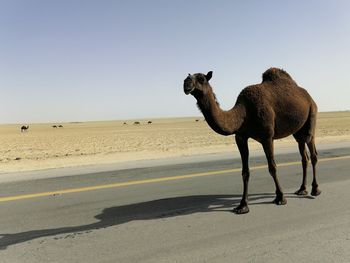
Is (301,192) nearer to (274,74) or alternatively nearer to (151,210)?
(274,74)

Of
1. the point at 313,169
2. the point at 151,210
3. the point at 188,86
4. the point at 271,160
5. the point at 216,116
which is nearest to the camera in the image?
the point at 188,86

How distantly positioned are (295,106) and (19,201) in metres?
5.67

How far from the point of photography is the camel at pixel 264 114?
20.7 ft

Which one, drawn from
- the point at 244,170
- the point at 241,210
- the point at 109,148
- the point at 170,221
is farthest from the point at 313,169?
the point at 109,148

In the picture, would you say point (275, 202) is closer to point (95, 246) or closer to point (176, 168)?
point (95, 246)

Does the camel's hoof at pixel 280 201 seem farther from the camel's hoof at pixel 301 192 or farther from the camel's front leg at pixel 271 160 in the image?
the camel's hoof at pixel 301 192

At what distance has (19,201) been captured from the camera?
7.82 m

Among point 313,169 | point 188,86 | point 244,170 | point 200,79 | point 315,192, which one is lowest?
point 315,192

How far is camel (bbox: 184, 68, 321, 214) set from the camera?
6.30 meters

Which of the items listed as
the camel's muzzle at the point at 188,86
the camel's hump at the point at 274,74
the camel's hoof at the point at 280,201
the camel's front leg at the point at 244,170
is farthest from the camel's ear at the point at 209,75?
the camel's hoof at the point at 280,201

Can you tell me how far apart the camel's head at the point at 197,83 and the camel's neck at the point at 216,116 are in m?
0.13

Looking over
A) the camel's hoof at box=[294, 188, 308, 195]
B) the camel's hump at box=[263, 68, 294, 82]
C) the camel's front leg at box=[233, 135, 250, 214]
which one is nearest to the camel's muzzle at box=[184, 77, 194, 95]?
the camel's front leg at box=[233, 135, 250, 214]

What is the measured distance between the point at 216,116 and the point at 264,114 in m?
1.09

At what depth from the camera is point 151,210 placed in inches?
271
